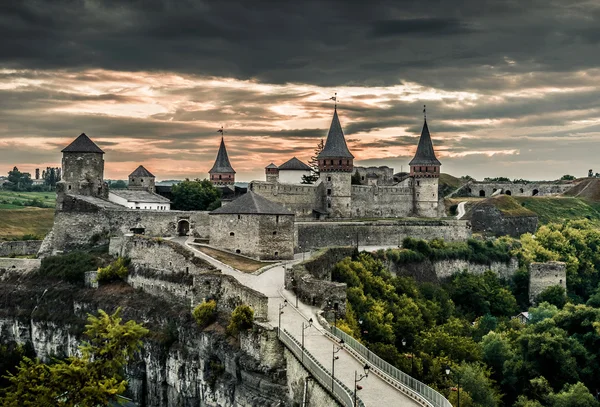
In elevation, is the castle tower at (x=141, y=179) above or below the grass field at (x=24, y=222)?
above

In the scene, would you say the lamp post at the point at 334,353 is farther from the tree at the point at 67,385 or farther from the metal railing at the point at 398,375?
the tree at the point at 67,385

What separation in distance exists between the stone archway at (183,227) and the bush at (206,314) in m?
18.8

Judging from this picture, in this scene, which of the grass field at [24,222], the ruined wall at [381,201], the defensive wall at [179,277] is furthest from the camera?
the grass field at [24,222]

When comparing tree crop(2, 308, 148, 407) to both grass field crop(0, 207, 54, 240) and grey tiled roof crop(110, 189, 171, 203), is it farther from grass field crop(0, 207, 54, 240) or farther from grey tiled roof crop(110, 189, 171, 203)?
grass field crop(0, 207, 54, 240)

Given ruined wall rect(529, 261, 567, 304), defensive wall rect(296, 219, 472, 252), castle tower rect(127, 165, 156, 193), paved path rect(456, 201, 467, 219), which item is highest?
castle tower rect(127, 165, 156, 193)

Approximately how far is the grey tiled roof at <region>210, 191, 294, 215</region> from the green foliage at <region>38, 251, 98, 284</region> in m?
10.3

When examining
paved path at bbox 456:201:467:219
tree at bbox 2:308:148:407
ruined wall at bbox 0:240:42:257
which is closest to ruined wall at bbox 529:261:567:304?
paved path at bbox 456:201:467:219

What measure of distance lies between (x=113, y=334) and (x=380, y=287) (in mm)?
23484

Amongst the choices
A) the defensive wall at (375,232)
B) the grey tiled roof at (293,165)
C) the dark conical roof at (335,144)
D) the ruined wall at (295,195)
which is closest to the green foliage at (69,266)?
the ruined wall at (295,195)

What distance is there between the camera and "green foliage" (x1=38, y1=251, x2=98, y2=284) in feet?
174

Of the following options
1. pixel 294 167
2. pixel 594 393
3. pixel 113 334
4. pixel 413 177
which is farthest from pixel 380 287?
pixel 294 167

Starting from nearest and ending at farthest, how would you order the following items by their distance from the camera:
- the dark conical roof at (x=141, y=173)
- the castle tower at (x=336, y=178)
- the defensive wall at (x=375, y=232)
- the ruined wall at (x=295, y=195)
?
the defensive wall at (x=375, y=232) < the ruined wall at (x=295, y=195) < the castle tower at (x=336, y=178) < the dark conical roof at (x=141, y=173)

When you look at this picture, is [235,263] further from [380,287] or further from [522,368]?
[522,368]

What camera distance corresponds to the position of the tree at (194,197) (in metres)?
67.6
